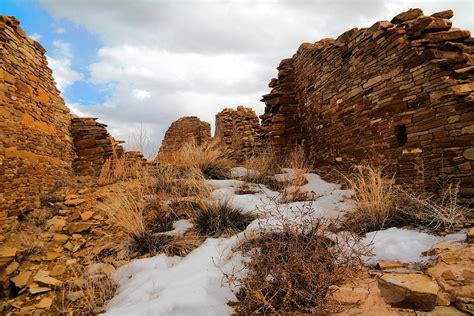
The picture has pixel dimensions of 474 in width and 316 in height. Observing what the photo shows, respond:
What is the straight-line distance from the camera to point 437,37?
4086 mm

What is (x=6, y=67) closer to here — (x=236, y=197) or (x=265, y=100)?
(x=236, y=197)

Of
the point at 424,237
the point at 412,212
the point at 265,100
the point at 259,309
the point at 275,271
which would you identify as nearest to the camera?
→ the point at 259,309

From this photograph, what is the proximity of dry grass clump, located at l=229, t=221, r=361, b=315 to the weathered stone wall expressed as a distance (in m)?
4.08

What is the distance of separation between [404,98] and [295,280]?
348 cm

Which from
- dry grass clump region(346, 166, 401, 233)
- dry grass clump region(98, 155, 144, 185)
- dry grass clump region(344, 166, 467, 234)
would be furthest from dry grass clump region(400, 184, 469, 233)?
dry grass clump region(98, 155, 144, 185)

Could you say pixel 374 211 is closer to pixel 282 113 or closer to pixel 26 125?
pixel 282 113

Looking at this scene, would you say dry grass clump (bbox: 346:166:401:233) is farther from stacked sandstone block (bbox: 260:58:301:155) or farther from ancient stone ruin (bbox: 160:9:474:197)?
stacked sandstone block (bbox: 260:58:301:155)

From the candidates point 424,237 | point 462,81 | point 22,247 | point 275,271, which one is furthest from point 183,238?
point 462,81

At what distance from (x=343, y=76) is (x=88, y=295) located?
547cm

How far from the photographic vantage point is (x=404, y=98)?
436 centimetres

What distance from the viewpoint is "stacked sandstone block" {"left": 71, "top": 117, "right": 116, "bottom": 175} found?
751 cm

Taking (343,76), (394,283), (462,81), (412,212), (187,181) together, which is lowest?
(394,283)

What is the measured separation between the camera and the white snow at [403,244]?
2732mm

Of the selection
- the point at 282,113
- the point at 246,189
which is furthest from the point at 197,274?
the point at 282,113
